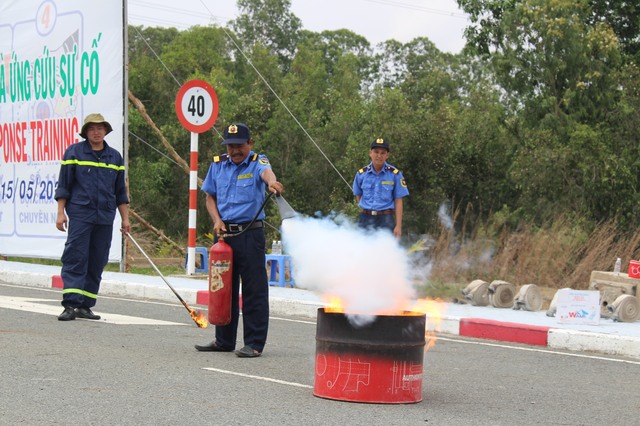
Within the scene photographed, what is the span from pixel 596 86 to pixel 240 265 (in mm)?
14655

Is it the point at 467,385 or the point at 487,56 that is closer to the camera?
the point at 467,385

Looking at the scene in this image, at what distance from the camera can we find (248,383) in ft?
24.7

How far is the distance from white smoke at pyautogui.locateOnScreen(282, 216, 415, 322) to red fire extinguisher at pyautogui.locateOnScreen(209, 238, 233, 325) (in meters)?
1.33

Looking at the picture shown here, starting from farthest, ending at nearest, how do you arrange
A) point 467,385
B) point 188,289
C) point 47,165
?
point 47,165
point 188,289
point 467,385

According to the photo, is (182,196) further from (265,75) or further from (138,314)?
(138,314)

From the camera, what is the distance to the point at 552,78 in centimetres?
2227

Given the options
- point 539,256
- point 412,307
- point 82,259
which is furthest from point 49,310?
point 539,256

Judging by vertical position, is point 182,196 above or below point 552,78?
below

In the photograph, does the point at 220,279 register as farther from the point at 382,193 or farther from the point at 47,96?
the point at 47,96

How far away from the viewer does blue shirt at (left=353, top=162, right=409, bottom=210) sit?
1313 centimetres

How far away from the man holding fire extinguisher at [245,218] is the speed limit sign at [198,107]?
296 inches

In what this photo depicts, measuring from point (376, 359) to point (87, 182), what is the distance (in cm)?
536

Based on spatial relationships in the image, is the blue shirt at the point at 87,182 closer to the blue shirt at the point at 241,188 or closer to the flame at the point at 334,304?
the blue shirt at the point at 241,188

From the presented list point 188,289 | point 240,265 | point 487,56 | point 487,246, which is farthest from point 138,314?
point 487,56
